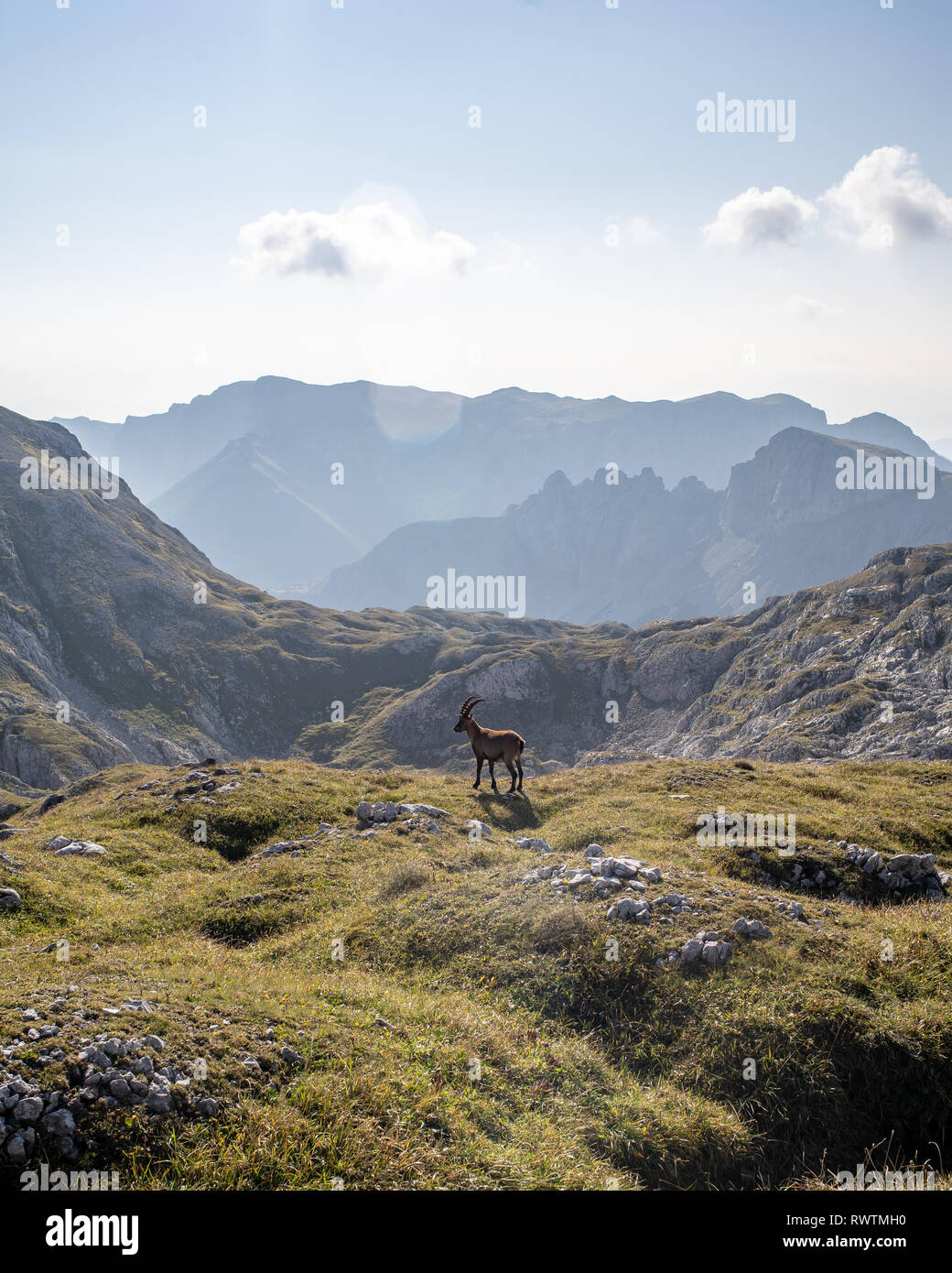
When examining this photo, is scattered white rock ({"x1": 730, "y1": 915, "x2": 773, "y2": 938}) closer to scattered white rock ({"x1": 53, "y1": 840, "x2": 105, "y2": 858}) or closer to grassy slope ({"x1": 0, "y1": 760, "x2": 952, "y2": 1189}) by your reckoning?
grassy slope ({"x1": 0, "y1": 760, "x2": 952, "y2": 1189})

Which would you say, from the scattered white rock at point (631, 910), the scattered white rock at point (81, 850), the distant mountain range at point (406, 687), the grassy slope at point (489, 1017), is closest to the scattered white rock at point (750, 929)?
the grassy slope at point (489, 1017)

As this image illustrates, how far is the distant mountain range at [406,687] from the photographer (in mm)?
115625

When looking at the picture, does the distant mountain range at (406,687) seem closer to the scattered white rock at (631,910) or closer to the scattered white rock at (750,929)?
the scattered white rock at (750,929)

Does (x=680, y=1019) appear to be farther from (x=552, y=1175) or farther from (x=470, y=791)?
(x=470, y=791)

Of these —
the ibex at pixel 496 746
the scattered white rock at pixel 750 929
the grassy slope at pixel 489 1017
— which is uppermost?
the ibex at pixel 496 746

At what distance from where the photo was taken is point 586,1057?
37.1ft

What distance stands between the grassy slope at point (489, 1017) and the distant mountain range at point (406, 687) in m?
94.3

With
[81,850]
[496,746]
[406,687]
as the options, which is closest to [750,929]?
[496,746]

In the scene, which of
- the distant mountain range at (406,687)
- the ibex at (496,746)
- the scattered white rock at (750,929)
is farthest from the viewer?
the distant mountain range at (406,687)

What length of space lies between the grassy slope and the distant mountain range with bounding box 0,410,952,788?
94.3 meters

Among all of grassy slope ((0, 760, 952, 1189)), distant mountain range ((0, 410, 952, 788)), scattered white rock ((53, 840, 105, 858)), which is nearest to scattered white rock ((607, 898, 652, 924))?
grassy slope ((0, 760, 952, 1189))

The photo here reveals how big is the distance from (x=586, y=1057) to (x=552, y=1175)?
9.88ft

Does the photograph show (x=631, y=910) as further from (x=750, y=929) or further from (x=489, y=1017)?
(x=489, y=1017)

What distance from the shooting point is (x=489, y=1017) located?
12.2m
